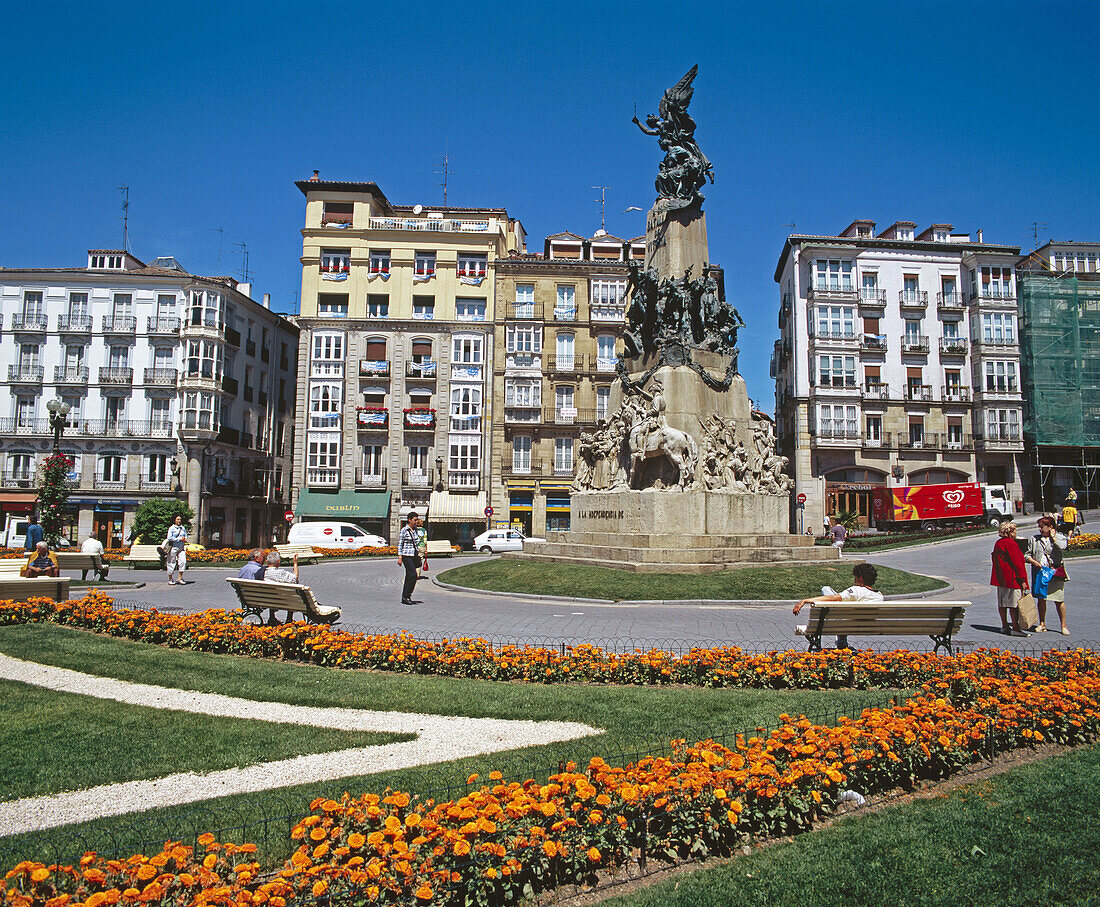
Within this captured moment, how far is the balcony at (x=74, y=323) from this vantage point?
48.6m

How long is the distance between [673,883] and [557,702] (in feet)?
11.2

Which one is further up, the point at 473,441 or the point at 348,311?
the point at 348,311

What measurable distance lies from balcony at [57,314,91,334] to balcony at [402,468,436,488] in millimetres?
21591

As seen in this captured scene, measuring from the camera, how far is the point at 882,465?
51.5 metres

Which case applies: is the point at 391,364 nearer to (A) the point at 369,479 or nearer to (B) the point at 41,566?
(A) the point at 369,479

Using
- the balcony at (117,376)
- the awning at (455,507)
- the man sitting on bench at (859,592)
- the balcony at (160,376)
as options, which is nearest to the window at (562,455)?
the awning at (455,507)

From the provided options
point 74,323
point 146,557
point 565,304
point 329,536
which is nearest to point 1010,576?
point 146,557

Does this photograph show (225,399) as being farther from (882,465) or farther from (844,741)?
(844,741)

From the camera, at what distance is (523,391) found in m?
51.6

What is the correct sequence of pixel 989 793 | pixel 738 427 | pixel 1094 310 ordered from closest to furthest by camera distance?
pixel 989 793 < pixel 738 427 < pixel 1094 310

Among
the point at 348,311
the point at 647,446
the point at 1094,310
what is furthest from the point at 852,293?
the point at 647,446

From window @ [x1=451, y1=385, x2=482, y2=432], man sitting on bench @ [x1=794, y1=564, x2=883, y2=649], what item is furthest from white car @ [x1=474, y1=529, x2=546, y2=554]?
man sitting on bench @ [x1=794, y1=564, x2=883, y2=649]

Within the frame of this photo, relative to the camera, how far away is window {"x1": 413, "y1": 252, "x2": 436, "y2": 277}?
174ft

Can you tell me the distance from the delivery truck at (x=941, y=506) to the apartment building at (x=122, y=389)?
134 ft
